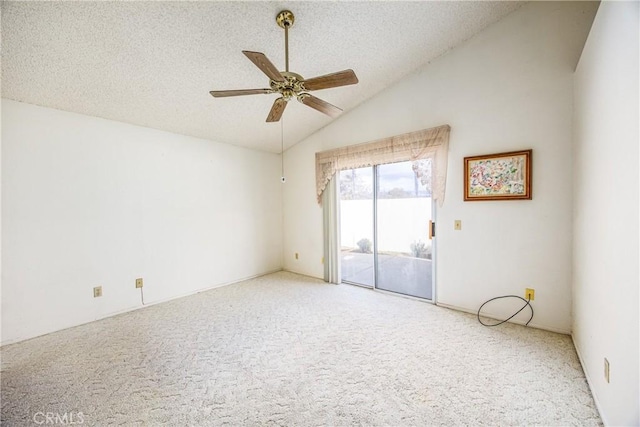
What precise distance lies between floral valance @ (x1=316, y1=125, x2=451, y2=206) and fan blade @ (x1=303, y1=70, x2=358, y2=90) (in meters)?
1.60

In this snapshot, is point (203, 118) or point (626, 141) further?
point (203, 118)

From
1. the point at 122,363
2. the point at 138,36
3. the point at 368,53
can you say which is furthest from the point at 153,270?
the point at 368,53

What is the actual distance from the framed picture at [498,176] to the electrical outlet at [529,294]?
36.2 inches

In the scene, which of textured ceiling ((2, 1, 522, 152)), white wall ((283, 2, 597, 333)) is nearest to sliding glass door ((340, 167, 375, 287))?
white wall ((283, 2, 597, 333))

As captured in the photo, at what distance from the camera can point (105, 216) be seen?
118 inches

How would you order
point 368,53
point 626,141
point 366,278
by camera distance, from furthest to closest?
point 366,278, point 368,53, point 626,141

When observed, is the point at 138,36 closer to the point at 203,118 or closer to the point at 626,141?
the point at 203,118

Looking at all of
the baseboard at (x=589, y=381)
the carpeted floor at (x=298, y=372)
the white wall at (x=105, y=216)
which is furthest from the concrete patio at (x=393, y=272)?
the white wall at (x=105, y=216)

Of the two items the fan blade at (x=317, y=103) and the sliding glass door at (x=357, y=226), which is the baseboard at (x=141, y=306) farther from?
the fan blade at (x=317, y=103)

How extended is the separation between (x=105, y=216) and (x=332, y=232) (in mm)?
2921

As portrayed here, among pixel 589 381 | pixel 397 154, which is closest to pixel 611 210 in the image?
pixel 589 381

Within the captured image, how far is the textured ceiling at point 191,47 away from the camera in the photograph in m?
1.91

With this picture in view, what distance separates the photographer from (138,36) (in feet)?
6.77

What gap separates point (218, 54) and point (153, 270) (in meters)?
2.73
